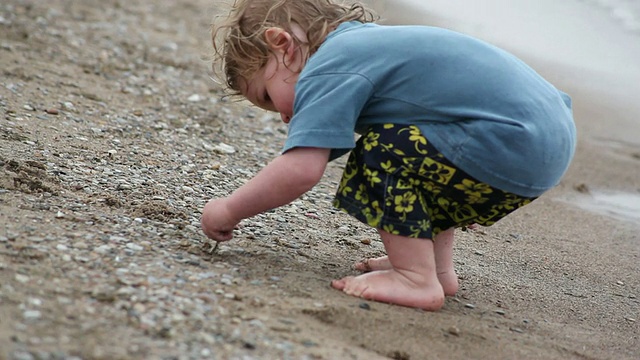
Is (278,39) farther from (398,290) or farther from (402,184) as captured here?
(398,290)

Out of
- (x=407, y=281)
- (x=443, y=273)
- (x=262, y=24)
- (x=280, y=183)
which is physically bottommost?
(x=443, y=273)

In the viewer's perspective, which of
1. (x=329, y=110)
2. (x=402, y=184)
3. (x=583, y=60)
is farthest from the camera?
(x=583, y=60)

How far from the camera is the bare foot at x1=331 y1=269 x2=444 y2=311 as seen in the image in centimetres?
279

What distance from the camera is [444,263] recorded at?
3.09m

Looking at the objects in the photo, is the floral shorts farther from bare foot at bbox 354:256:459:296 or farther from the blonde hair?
the blonde hair

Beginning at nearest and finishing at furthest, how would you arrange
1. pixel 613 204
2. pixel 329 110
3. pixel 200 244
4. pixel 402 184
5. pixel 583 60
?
1. pixel 329 110
2. pixel 402 184
3. pixel 200 244
4. pixel 613 204
5. pixel 583 60

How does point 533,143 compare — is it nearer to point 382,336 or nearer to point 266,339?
point 382,336

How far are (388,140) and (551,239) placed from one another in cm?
186

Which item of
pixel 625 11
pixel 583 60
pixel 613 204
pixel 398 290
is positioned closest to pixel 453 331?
pixel 398 290

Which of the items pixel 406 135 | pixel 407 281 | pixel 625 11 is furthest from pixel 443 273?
pixel 625 11

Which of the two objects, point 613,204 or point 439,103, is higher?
point 439,103

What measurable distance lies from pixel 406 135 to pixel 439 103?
15cm

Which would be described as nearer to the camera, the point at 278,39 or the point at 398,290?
the point at 398,290

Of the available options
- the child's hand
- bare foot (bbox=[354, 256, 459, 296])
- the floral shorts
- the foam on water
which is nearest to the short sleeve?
the floral shorts
